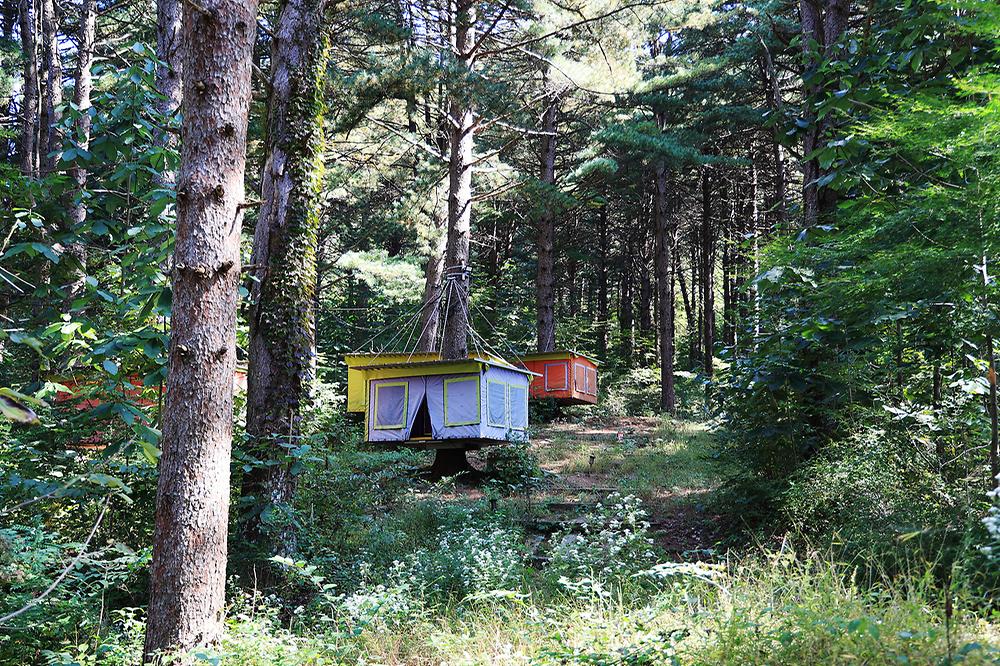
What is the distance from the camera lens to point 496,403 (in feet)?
44.7

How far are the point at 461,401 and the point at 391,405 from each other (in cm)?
142

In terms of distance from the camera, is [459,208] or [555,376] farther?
[555,376]

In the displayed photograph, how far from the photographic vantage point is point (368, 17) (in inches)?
502

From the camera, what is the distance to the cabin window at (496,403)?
13288 mm

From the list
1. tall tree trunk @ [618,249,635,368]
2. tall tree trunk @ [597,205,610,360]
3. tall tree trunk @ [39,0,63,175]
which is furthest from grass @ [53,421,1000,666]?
tall tree trunk @ [618,249,635,368]

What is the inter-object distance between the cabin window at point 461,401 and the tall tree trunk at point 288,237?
663cm

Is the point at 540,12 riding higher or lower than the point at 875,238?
higher

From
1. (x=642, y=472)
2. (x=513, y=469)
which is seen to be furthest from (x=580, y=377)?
(x=513, y=469)

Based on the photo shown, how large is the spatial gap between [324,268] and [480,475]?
11027mm

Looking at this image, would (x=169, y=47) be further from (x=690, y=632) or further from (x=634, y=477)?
(x=690, y=632)

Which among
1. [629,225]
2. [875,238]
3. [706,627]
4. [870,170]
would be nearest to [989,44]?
[870,170]

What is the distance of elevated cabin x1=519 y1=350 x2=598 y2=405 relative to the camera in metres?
21.7

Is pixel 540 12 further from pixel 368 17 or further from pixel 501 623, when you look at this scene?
pixel 501 623

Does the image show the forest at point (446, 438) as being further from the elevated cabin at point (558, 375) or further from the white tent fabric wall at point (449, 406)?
the elevated cabin at point (558, 375)
